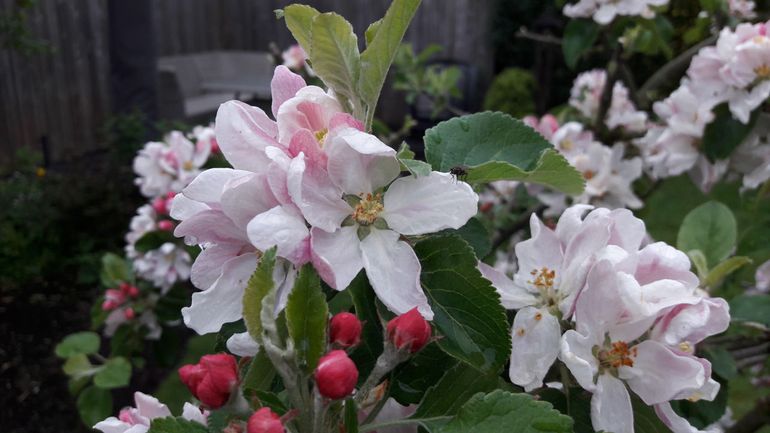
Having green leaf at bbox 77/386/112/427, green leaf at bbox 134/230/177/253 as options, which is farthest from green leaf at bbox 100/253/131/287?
green leaf at bbox 77/386/112/427

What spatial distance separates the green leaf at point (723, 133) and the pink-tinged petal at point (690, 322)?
1024 mm

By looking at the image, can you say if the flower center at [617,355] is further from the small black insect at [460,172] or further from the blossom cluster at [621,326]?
the small black insect at [460,172]

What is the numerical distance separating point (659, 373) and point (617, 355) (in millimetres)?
37

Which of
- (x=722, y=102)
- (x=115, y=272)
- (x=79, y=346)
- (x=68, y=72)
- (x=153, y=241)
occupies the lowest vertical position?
(x=68, y=72)

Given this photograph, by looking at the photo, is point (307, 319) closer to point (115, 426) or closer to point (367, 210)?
point (367, 210)

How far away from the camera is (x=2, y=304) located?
15.7ft

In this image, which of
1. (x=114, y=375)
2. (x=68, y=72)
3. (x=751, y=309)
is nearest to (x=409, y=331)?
(x=751, y=309)

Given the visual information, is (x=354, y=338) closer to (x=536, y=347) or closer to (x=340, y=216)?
(x=340, y=216)

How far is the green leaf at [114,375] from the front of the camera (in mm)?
2170

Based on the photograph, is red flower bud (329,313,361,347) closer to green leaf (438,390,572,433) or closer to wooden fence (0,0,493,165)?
green leaf (438,390,572,433)

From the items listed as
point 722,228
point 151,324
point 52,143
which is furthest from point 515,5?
point 722,228

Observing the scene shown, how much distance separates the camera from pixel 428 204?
65cm

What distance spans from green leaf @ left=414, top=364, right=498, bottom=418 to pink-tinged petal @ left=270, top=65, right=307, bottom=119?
0.89 ft

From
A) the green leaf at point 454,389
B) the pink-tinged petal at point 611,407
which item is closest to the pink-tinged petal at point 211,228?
the green leaf at point 454,389
